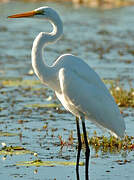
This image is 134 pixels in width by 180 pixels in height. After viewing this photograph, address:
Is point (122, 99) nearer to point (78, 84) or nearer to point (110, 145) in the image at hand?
point (110, 145)

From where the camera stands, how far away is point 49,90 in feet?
39.9

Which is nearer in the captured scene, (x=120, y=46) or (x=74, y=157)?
(x=74, y=157)

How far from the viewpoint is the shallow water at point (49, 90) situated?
6.96 meters

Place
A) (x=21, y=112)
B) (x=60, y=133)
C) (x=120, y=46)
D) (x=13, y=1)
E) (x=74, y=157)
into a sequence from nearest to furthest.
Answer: (x=74, y=157) → (x=60, y=133) → (x=21, y=112) → (x=120, y=46) → (x=13, y=1)

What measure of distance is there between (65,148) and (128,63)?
8.26m

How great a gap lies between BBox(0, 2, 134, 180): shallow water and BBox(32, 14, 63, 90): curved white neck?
118 cm

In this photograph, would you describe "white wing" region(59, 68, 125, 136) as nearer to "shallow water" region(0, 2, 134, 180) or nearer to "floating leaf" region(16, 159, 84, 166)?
"shallow water" region(0, 2, 134, 180)

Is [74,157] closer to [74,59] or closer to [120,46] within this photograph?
[74,59]

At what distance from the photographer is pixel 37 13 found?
7012 millimetres

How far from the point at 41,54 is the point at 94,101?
92cm

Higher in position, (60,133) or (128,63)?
(128,63)

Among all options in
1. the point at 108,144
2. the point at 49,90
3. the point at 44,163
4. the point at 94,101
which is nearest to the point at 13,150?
the point at 44,163

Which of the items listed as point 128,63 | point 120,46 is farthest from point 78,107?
point 120,46

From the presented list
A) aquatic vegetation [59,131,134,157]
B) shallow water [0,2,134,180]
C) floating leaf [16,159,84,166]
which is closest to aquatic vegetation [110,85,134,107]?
shallow water [0,2,134,180]
